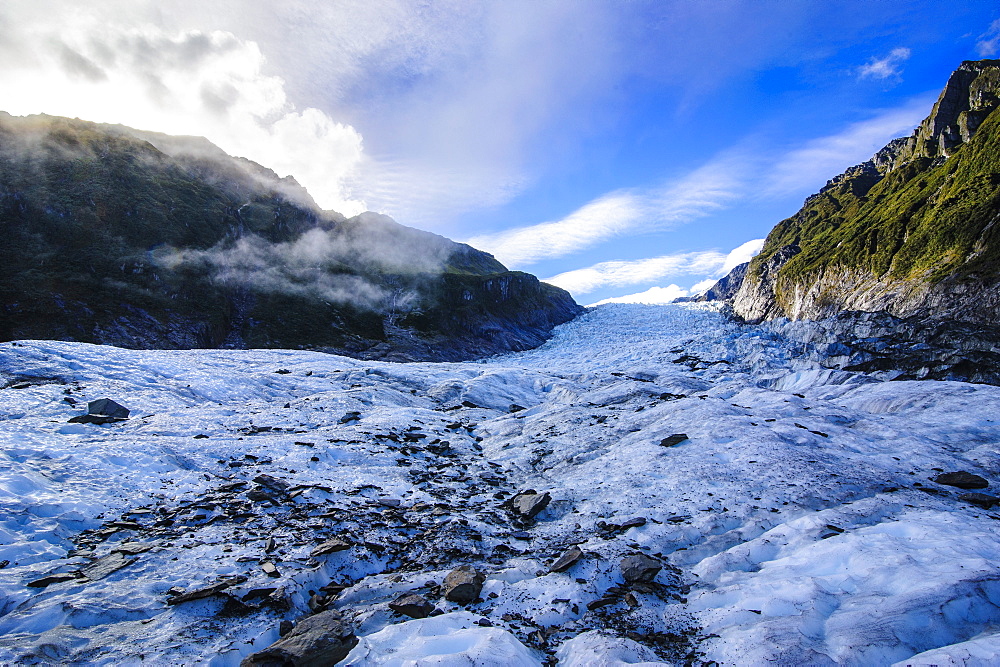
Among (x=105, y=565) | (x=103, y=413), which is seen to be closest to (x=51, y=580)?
(x=105, y=565)

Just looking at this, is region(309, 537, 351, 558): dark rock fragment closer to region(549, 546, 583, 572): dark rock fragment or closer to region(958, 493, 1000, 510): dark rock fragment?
region(549, 546, 583, 572): dark rock fragment

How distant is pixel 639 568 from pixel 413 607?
4406mm

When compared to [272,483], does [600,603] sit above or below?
below

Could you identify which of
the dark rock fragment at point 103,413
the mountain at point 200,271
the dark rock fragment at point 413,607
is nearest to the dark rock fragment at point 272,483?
the dark rock fragment at point 413,607

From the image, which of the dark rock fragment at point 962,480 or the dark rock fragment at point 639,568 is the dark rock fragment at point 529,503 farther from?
the dark rock fragment at point 962,480

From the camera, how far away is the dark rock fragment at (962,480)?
38.3 feet

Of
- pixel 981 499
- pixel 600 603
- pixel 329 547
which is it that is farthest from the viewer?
pixel 981 499

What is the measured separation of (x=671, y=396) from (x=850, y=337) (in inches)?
1097

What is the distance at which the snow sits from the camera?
611cm

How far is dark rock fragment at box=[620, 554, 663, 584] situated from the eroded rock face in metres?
5.12

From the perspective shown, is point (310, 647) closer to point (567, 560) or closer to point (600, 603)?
point (600, 603)

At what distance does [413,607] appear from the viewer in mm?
6934

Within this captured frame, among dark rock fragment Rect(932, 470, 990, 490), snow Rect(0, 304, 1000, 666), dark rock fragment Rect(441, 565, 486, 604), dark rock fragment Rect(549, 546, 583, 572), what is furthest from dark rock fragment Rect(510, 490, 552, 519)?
dark rock fragment Rect(932, 470, 990, 490)

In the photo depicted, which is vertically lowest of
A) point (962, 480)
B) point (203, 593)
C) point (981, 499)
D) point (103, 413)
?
point (981, 499)
